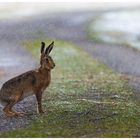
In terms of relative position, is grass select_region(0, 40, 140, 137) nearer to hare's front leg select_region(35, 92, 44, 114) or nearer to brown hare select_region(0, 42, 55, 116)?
hare's front leg select_region(35, 92, 44, 114)

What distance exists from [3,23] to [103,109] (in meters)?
1.27

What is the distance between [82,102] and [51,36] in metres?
0.72

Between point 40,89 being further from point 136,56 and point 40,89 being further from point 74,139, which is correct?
point 136,56

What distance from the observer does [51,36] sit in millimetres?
6688

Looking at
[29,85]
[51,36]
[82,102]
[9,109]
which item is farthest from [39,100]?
[51,36]

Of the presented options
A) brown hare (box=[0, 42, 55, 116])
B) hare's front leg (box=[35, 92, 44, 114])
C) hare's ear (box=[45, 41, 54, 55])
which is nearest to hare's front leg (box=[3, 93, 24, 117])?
brown hare (box=[0, 42, 55, 116])

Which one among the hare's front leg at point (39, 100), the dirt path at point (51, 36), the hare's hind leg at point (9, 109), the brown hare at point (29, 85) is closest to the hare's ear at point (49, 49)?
the brown hare at point (29, 85)

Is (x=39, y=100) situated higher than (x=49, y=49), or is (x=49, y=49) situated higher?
(x=49, y=49)

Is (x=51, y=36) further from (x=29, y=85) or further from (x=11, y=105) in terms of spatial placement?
(x=11, y=105)

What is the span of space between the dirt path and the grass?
0.08m

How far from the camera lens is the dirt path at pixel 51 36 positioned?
6.60m

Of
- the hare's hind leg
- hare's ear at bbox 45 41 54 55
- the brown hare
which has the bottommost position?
the hare's hind leg

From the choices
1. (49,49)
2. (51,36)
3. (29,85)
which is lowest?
(29,85)

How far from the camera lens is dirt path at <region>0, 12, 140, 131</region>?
660cm
